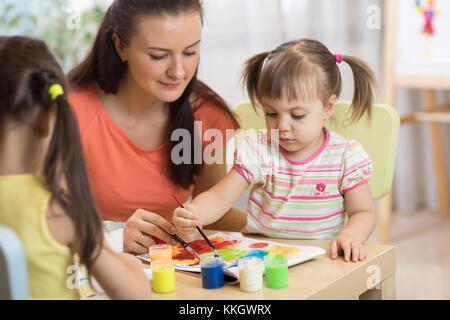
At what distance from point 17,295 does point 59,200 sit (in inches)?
5.3

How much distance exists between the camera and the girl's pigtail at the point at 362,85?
1.21m

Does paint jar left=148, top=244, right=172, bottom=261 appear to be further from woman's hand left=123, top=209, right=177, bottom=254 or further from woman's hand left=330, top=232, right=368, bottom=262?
woman's hand left=330, top=232, right=368, bottom=262

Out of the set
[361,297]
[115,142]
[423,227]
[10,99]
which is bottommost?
[423,227]

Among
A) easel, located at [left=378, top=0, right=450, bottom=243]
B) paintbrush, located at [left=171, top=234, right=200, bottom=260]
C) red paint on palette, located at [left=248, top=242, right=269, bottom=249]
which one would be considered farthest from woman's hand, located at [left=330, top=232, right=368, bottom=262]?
easel, located at [left=378, top=0, right=450, bottom=243]

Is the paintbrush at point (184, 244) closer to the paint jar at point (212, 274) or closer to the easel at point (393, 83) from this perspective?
the paint jar at point (212, 274)

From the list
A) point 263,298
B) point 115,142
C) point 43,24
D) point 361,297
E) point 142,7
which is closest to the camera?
point 263,298

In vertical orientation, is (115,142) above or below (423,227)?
above

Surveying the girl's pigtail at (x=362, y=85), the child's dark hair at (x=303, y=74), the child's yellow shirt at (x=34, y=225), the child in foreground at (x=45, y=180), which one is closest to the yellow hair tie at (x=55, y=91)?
the child in foreground at (x=45, y=180)

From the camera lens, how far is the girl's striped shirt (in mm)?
1180

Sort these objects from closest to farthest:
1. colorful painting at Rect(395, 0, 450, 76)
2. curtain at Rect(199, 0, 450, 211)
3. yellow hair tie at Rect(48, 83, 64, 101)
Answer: yellow hair tie at Rect(48, 83, 64, 101), colorful painting at Rect(395, 0, 450, 76), curtain at Rect(199, 0, 450, 211)

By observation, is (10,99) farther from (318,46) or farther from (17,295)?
(318,46)

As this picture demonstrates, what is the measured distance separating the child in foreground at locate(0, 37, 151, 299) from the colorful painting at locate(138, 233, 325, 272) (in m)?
0.22

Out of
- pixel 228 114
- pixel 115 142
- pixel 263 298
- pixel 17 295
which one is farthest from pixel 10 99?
pixel 228 114

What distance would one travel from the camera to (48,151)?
77cm
